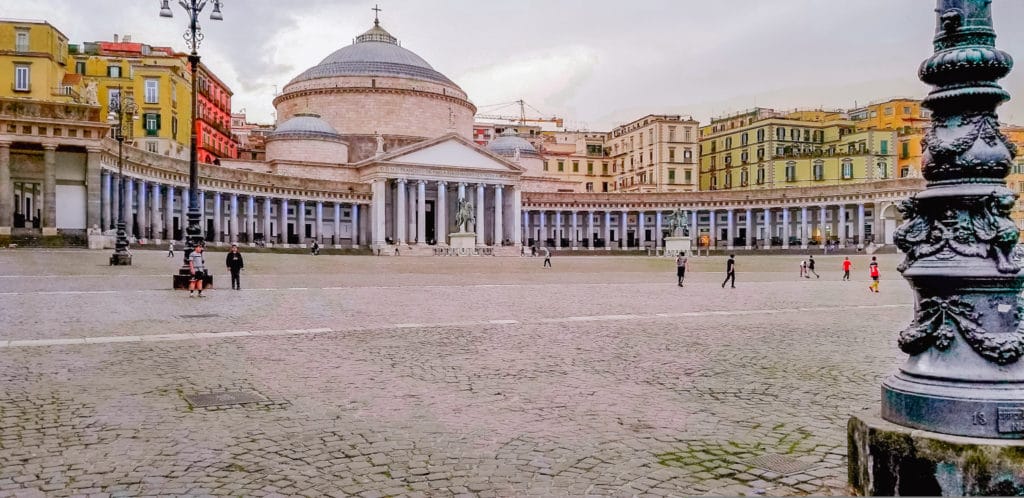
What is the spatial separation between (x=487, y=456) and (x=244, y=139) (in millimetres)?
115780

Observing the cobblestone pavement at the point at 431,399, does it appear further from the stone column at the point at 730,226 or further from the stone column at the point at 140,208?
the stone column at the point at 730,226

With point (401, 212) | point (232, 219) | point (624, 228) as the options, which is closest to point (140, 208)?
point (232, 219)

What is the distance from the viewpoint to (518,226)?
279ft

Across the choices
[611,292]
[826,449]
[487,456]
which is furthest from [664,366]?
[611,292]

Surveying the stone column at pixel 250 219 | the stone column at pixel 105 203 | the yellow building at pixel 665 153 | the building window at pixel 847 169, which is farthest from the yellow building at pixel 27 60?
the building window at pixel 847 169

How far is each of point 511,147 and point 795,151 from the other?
33.4 m

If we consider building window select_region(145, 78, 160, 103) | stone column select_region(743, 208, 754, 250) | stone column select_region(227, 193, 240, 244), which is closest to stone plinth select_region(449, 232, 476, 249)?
stone column select_region(227, 193, 240, 244)

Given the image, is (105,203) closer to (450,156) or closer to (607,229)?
(450,156)

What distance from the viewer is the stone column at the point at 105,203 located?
45.5 meters

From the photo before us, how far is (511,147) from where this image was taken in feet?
320

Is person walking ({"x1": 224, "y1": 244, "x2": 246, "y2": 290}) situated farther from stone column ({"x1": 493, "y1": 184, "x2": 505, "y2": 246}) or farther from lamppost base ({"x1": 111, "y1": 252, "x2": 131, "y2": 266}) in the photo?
stone column ({"x1": 493, "y1": 184, "x2": 505, "y2": 246})

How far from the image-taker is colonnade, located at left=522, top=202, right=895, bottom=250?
266 ft

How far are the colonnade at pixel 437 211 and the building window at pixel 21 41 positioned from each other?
103 feet

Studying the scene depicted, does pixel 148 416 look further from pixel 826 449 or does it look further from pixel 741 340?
pixel 741 340
